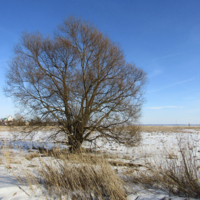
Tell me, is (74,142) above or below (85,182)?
above

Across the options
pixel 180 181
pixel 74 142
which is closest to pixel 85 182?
pixel 180 181

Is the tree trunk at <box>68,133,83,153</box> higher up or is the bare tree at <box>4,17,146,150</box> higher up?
the bare tree at <box>4,17,146,150</box>

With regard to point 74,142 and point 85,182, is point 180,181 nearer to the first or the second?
point 85,182

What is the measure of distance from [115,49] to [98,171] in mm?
7850

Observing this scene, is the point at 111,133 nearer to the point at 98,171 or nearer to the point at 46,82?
the point at 46,82

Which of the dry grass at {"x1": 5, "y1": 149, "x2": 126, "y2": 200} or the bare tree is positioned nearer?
the dry grass at {"x1": 5, "y1": 149, "x2": 126, "y2": 200}

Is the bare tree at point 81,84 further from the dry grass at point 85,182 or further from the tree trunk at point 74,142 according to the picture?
the dry grass at point 85,182

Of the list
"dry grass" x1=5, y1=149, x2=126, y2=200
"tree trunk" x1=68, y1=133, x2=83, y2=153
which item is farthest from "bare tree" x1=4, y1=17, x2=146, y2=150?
"dry grass" x1=5, y1=149, x2=126, y2=200

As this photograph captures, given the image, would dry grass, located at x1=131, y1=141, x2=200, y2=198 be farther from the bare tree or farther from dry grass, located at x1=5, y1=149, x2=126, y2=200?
the bare tree

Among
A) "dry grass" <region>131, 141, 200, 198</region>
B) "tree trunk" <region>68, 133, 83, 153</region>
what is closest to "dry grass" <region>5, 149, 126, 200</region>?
"dry grass" <region>131, 141, 200, 198</region>

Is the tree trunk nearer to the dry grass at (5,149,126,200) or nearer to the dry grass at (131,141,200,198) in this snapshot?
the dry grass at (5,149,126,200)

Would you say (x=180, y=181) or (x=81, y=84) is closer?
(x=180, y=181)

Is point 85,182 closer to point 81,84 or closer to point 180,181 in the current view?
point 180,181

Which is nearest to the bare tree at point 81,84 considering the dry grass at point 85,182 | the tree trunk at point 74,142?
the tree trunk at point 74,142
